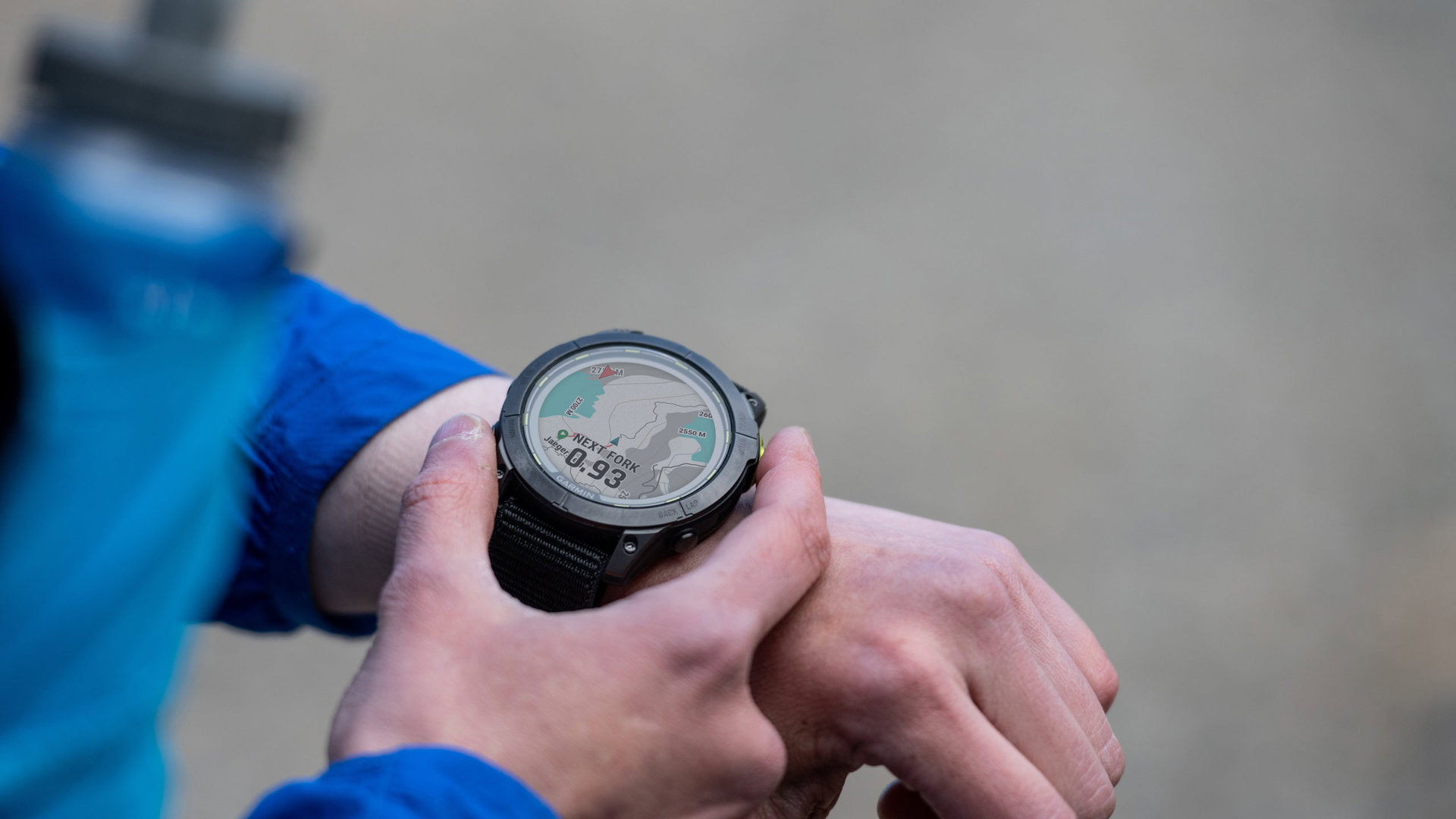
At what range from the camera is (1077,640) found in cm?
105

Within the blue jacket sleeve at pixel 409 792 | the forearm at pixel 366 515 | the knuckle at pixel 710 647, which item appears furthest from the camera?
the forearm at pixel 366 515

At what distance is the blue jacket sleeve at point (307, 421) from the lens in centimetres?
111

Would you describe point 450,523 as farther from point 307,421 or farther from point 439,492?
point 307,421

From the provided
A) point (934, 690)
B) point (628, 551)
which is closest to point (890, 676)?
point (934, 690)

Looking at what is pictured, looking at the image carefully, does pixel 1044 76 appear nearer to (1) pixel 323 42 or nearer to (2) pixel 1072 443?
(2) pixel 1072 443

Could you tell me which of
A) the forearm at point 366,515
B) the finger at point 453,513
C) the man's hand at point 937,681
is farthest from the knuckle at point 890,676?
the forearm at point 366,515

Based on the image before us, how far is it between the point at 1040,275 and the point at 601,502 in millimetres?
2149

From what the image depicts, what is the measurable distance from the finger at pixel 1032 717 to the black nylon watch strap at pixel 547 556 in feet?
1.10

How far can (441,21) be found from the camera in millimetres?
3215

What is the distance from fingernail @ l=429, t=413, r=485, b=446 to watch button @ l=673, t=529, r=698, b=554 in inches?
8.2

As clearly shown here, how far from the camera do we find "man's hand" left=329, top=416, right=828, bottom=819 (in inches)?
26.8

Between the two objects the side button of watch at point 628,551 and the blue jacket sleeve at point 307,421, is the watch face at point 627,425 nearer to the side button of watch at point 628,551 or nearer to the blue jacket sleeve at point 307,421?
the side button of watch at point 628,551

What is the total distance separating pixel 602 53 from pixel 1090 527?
1925 millimetres

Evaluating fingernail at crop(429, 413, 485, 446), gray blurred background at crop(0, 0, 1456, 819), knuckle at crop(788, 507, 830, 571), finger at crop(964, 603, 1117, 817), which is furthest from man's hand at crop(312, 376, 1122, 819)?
gray blurred background at crop(0, 0, 1456, 819)
